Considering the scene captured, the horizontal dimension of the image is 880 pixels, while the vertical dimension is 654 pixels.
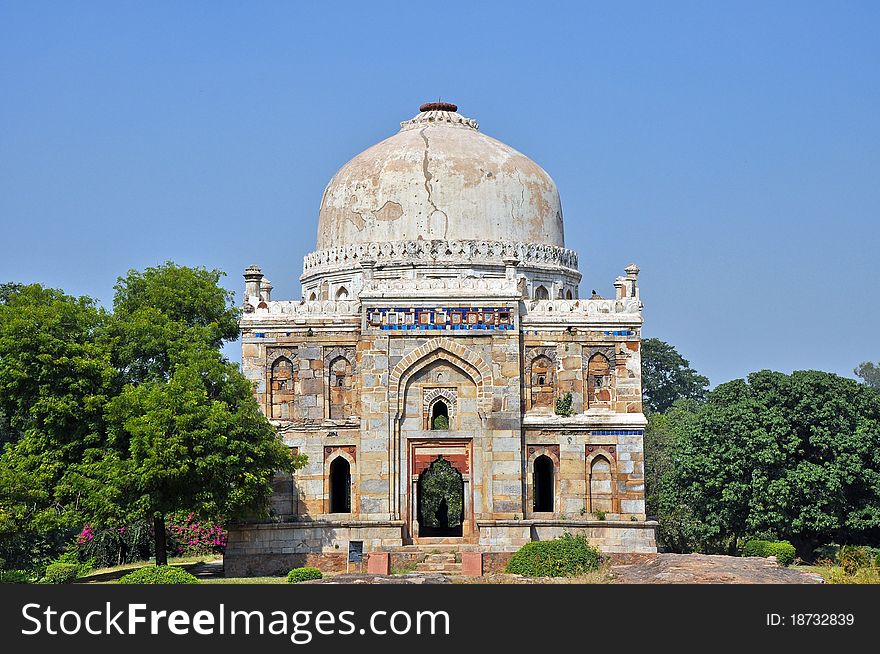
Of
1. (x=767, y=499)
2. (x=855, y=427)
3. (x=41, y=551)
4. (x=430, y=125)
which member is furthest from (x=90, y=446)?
(x=855, y=427)

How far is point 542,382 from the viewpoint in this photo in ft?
109

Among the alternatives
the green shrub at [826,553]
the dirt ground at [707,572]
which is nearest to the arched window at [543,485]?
the dirt ground at [707,572]

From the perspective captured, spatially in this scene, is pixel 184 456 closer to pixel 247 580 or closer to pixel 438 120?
pixel 247 580

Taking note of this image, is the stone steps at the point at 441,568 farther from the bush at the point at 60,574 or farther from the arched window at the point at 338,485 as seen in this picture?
the bush at the point at 60,574

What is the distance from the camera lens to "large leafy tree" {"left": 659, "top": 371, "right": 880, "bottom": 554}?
33.9 metres

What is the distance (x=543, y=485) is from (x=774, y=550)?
232 inches

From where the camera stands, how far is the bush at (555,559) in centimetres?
2986

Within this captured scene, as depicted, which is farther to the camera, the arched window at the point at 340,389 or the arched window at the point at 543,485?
the arched window at the point at 543,485

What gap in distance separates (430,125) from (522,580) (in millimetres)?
15015

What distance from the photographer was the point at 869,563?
30703mm

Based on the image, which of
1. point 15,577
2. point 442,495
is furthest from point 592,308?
point 15,577

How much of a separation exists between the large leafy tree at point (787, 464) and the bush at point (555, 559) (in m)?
5.51

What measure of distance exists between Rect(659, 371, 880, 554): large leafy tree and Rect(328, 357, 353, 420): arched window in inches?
367

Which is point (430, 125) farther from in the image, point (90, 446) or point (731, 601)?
point (731, 601)
